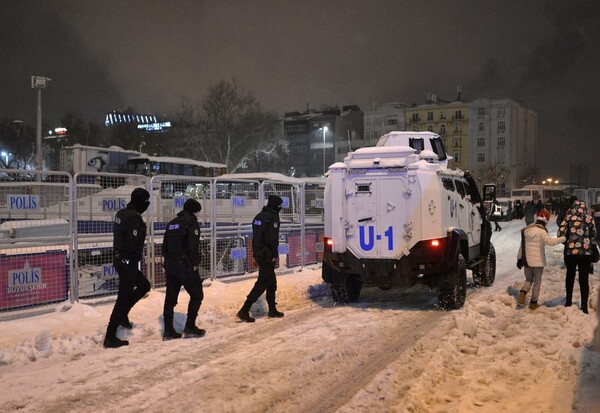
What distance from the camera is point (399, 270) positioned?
949cm

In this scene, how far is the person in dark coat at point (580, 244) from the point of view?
30.3 feet

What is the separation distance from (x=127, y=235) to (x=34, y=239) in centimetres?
201

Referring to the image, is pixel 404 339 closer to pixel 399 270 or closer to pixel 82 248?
pixel 399 270

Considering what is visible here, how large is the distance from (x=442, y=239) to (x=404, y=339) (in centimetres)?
226

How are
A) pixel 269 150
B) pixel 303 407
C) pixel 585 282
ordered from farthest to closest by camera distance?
1. pixel 269 150
2. pixel 585 282
3. pixel 303 407

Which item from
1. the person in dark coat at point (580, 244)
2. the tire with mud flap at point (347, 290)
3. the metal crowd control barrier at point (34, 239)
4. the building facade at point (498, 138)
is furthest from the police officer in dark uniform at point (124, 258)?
the building facade at point (498, 138)

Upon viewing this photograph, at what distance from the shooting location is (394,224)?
9492mm

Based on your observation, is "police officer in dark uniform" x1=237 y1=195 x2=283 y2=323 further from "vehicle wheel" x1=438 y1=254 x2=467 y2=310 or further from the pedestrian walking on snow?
the pedestrian walking on snow

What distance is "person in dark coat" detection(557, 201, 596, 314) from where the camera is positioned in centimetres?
923

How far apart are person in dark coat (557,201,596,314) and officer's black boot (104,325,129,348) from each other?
273 inches

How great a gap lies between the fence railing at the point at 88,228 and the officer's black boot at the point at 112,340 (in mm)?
1881

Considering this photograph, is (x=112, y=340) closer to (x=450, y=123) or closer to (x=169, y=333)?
(x=169, y=333)

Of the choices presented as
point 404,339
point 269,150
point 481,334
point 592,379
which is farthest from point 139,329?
point 269,150

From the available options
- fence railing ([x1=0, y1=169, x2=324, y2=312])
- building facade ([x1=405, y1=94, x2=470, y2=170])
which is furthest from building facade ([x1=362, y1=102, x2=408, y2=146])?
fence railing ([x1=0, y1=169, x2=324, y2=312])
